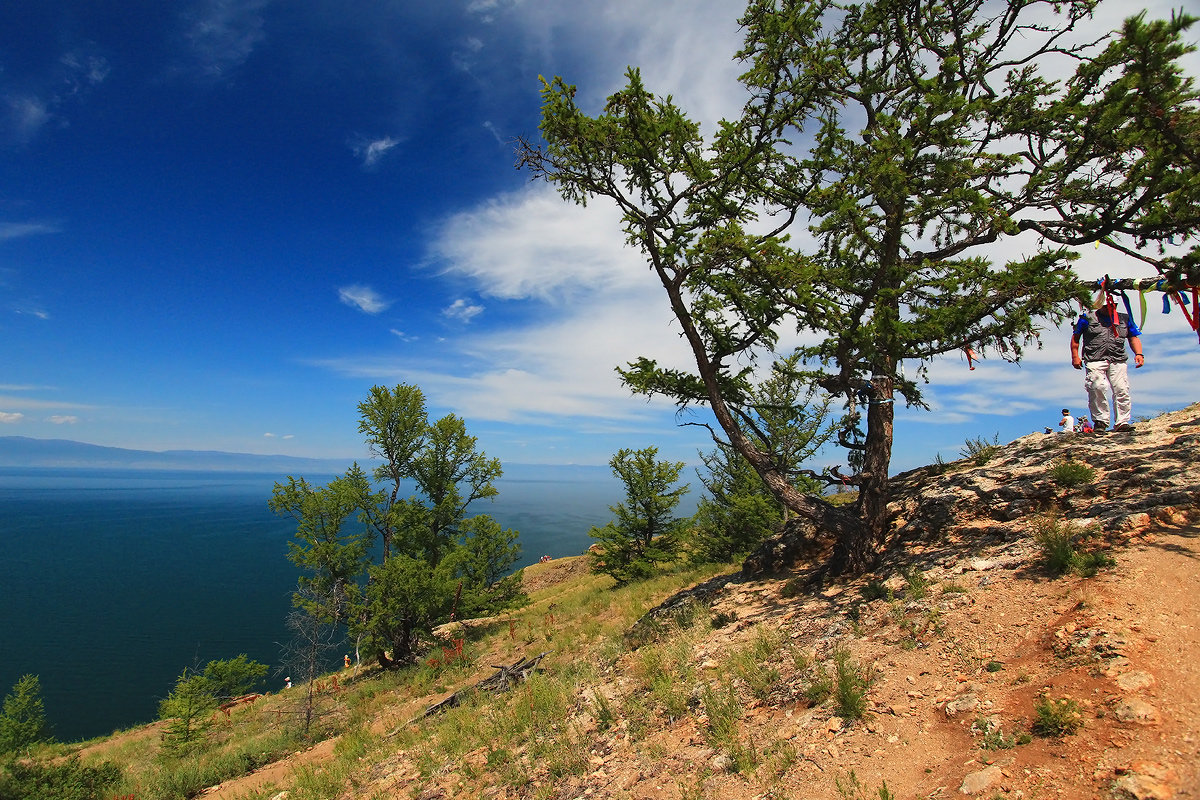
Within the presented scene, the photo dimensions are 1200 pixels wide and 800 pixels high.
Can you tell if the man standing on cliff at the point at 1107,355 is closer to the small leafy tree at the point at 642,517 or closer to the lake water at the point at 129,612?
the small leafy tree at the point at 642,517

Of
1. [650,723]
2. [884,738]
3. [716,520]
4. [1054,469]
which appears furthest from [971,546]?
→ [716,520]

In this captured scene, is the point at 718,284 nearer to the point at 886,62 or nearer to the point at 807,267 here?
the point at 807,267

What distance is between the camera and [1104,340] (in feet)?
32.5

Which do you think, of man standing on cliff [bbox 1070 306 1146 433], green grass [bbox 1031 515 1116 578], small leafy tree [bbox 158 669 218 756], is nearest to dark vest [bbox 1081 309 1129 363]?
man standing on cliff [bbox 1070 306 1146 433]

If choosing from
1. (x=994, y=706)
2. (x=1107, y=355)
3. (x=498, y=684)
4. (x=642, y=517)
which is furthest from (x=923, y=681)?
(x=642, y=517)

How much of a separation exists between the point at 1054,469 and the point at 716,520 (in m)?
17.8

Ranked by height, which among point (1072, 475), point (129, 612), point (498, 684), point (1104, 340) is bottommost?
point (129, 612)

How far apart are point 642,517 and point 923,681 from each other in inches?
914

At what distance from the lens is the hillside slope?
13.6ft

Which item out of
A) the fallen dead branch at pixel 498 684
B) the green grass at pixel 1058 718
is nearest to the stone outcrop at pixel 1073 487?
the green grass at pixel 1058 718

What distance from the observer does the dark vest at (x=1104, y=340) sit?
9773 millimetres

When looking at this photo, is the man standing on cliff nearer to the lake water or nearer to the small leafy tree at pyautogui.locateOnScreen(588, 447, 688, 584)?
the small leafy tree at pyautogui.locateOnScreen(588, 447, 688, 584)

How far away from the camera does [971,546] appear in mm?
8023

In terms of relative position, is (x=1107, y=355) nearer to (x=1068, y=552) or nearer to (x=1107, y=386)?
(x=1107, y=386)
